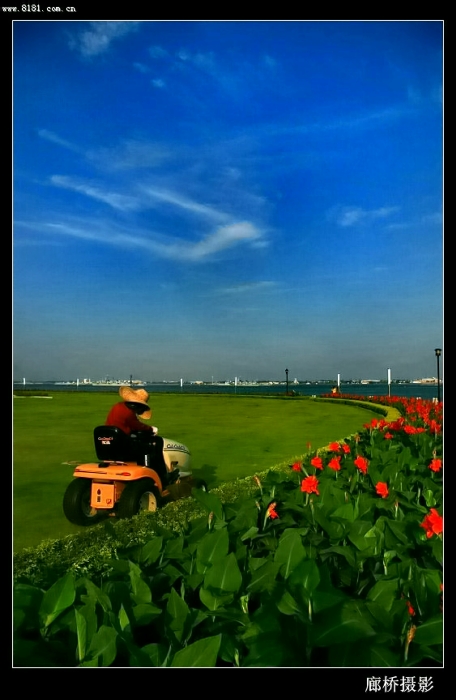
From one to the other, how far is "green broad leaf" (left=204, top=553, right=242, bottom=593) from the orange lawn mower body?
230cm

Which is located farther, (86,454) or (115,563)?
(86,454)

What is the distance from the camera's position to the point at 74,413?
40.0 feet

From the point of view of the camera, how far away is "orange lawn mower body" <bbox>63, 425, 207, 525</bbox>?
3398mm

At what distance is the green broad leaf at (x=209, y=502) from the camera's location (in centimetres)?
163

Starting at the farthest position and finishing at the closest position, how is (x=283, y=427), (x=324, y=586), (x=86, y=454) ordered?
1. (x=283, y=427)
2. (x=86, y=454)
3. (x=324, y=586)

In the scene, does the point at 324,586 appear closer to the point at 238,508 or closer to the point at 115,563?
the point at 115,563

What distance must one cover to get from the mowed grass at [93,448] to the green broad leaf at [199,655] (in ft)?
2.83

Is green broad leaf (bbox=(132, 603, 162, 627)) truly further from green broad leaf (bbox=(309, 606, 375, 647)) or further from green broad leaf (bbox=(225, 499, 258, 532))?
green broad leaf (bbox=(225, 499, 258, 532))

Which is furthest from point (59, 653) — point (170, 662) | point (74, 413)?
point (74, 413)

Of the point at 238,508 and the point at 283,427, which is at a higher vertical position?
the point at 238,508

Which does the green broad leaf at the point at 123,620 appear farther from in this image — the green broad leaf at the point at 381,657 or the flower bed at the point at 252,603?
the green broad leaf at the point at 381,657
